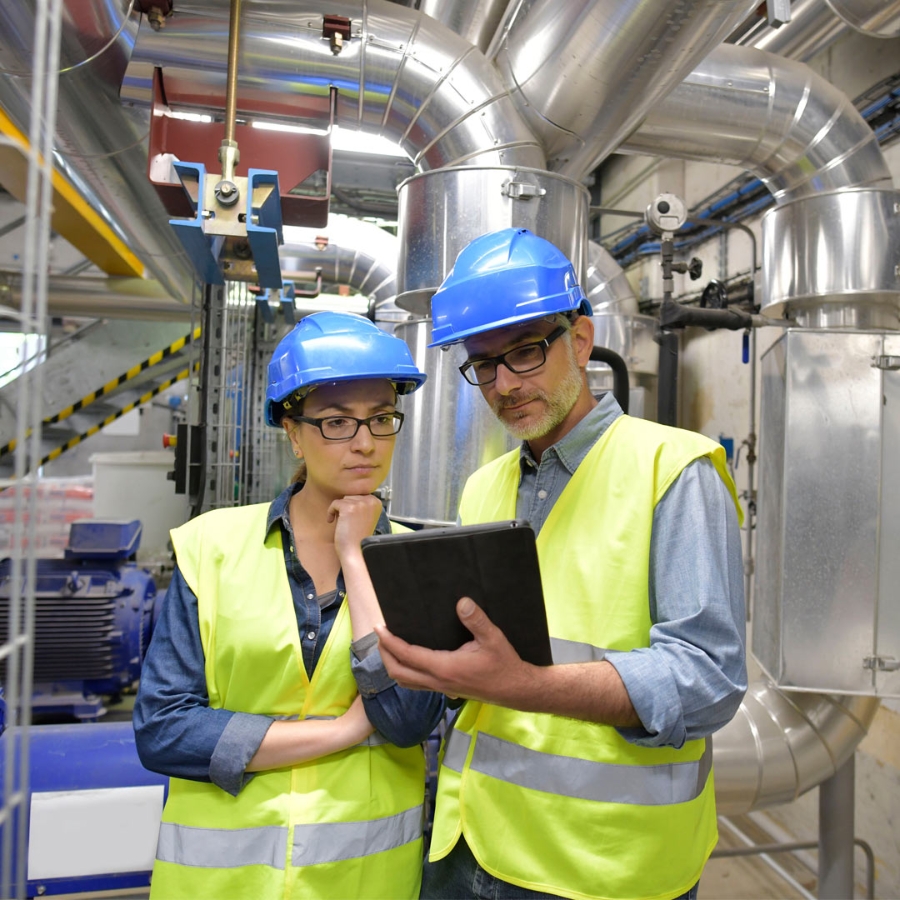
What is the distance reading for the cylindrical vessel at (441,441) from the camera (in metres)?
2.01

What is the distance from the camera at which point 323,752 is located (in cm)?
105

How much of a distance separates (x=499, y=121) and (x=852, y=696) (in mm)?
2125

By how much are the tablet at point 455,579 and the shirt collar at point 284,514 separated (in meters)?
0.38

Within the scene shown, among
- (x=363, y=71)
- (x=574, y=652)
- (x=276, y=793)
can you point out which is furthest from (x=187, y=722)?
(x=363, y=71)

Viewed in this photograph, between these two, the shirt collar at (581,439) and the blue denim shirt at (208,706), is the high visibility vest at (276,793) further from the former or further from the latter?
the shirt collar at (581,439)

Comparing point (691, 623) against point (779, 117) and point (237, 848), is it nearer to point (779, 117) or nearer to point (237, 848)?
point (237, 848)

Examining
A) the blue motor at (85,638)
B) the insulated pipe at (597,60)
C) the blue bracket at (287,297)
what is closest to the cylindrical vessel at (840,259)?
the insulated pipe at (597,60)

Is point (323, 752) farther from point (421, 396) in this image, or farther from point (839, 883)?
point (839, 883)

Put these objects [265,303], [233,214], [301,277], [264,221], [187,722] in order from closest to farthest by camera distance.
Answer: [187,722], [233,214], [264,221], [265,303], [301,277]

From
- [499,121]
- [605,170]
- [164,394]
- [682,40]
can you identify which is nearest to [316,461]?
[499,121]

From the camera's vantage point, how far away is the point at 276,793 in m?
1.07

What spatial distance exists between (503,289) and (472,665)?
57 cm

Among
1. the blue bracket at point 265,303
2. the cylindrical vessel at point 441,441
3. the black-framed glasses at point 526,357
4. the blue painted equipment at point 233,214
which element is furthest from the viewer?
the blue bracket at point 265,303

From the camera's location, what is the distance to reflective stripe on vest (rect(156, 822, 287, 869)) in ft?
3.43
